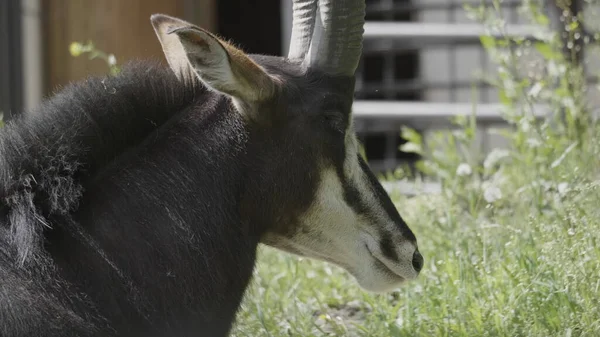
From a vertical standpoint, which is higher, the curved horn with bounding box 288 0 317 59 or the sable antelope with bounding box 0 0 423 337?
the curved horn with bounding box 288 0 317 59

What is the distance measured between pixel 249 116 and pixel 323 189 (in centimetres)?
35

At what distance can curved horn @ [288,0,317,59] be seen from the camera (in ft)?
11.0

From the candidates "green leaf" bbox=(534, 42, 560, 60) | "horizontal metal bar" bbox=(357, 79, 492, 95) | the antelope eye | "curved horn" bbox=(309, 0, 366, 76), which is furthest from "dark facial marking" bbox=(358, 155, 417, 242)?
"horizontal metal bar" bbox=(357, 79, 492, 95)

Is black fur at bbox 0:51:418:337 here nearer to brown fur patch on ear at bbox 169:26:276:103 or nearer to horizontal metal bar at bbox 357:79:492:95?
brown fur patch on ear at bbox 169:26:276:103

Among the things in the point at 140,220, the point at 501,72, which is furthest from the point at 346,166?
the point at 501,72

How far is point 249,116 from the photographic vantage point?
3047 mm

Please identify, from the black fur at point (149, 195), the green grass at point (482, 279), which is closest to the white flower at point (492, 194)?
the green grass at point (482, 279)

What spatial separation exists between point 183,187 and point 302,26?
2.60 ft

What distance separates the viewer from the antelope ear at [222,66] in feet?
9.02

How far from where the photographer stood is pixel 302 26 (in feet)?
11.2

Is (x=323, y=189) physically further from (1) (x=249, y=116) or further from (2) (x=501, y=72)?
(2) (x=501, y=72)

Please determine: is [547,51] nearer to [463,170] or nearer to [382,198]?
[463,170]

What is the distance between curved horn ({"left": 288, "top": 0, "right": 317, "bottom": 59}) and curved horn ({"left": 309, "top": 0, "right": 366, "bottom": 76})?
4.5 inches

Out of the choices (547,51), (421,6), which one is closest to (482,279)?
(547,51)
